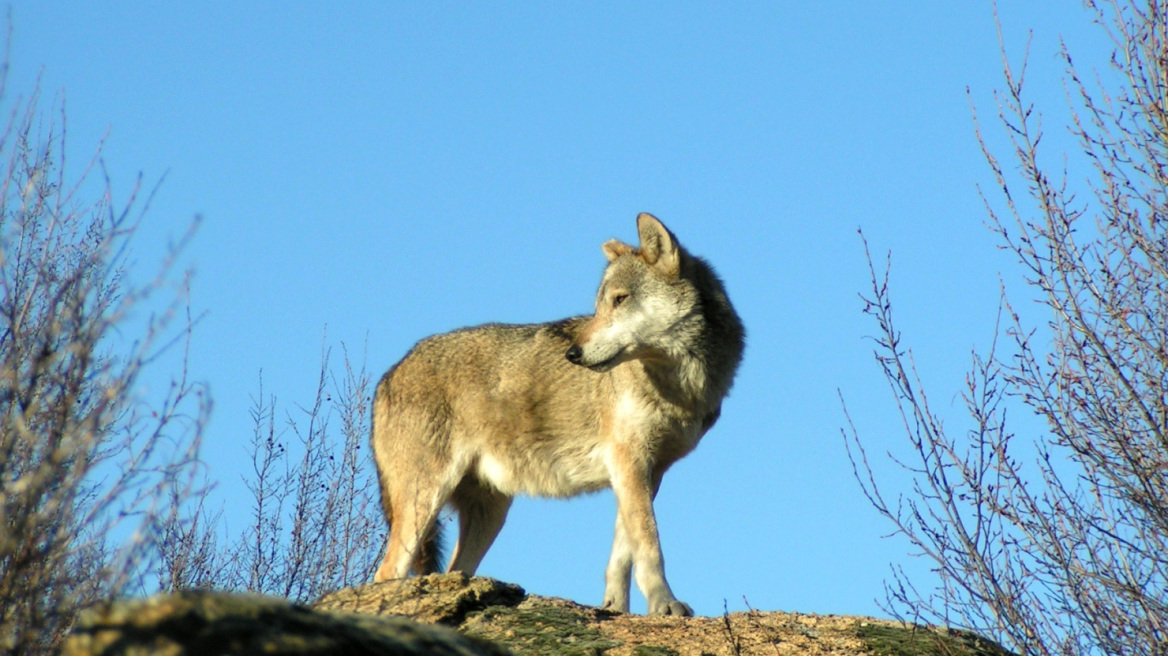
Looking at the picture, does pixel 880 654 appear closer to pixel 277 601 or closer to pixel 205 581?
pixel 277 601

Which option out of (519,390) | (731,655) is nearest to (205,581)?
(519,390)

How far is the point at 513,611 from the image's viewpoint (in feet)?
22.8

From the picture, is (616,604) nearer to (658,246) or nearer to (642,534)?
(642,534)

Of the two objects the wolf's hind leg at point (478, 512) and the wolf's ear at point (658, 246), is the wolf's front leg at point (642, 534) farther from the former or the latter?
the wolf's ear at point (658, 246)

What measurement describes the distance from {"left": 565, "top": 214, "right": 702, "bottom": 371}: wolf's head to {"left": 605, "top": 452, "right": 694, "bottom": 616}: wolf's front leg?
0.80 meters

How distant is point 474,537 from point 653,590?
7.19ft

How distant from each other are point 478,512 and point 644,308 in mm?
2175

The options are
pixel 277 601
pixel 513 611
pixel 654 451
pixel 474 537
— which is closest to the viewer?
pixel 277 601

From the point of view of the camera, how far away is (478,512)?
1002 centimetres

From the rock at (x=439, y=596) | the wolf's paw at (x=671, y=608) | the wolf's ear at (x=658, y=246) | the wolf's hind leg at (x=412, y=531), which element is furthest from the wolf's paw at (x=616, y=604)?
the wolf's ear at (x=658, y=246)

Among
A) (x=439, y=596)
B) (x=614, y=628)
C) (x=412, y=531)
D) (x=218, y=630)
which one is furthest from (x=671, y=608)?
(x=218, y=630)

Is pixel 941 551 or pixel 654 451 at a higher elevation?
pixel 654 451

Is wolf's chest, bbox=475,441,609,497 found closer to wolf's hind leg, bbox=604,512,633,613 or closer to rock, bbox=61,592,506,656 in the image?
wolf's hind leg, bbox=604,512,633,613

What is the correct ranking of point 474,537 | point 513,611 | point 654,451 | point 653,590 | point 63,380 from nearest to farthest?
point 63,380
point 513,611
point 653,590
point 654,451
point 474,537
